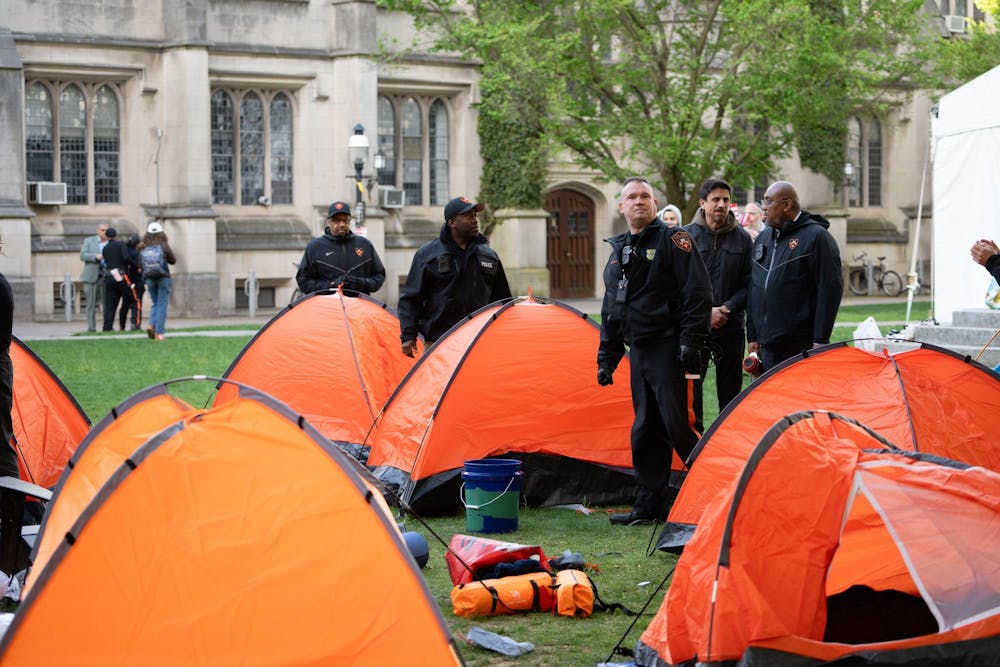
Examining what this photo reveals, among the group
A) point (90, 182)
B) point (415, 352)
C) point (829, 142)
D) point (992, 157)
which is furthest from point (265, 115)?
point (415, 352)

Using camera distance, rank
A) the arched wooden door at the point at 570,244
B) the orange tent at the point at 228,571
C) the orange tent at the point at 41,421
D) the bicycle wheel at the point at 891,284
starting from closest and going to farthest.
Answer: the orange tent at the point at 228,571, the orange tent at the point at 41,421, the arched wooden door at the point at 570,244, the bicycle wheel at the point at 891,284

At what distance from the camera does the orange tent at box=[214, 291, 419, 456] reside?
1106cm

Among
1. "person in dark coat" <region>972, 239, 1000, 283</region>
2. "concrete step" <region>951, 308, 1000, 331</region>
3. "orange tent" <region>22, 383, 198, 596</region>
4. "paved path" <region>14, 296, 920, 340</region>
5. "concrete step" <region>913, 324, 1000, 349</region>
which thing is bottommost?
"paved path" <region>14, 296, 920, 340</region>

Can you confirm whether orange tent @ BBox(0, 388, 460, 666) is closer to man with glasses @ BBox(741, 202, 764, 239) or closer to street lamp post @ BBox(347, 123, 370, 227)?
man with glasses @ BBox(741, 202, 764, 239)

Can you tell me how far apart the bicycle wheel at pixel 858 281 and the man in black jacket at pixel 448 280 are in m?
28.2

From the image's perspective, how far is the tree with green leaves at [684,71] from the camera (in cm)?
2325

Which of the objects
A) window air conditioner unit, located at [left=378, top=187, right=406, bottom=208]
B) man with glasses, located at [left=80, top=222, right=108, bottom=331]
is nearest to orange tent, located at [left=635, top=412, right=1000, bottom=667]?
man with glasses, located at [left=80, top=222, right=108, bottom=331]

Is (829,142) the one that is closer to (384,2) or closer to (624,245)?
(384,2)

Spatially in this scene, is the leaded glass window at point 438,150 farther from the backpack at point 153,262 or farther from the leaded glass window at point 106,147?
the backpack at point 153,262

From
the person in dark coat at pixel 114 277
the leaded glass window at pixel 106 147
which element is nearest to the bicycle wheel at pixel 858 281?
the leaded glass window at pixel 106 147

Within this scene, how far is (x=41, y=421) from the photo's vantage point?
9508 millimetres

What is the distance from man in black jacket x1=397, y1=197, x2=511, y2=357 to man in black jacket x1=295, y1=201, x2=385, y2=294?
2151mm

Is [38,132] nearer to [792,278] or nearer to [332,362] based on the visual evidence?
[332,362]

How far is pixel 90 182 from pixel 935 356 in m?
23.3
